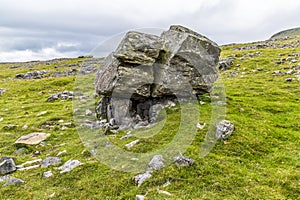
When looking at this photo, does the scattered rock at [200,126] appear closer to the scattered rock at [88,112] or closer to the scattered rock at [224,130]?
the scattered rock at [224,130]

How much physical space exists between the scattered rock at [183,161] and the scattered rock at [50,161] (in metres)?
6.11

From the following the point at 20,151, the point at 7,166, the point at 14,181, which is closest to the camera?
the point at 14,181

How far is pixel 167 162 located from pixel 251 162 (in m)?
4.05

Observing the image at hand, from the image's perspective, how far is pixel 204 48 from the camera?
762 inches

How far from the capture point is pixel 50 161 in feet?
46.2

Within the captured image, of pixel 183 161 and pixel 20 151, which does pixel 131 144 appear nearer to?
pixel 183 161

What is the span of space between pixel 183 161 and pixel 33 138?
11.1 m

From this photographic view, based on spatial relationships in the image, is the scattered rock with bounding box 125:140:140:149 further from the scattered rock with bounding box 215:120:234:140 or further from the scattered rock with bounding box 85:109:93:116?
the scattered rock with bounding box 85:109:93:116

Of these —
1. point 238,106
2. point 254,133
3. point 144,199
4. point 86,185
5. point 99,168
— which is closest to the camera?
point 144,199

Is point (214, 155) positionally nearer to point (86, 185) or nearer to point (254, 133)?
point (254, 133)

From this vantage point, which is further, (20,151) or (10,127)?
(10,127)

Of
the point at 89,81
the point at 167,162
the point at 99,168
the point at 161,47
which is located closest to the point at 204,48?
the point at 161,47

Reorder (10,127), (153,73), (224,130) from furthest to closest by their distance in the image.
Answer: (10,127)
(153,73)
(224,130)

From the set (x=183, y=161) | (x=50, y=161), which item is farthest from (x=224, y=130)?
(x=50, y=161)
